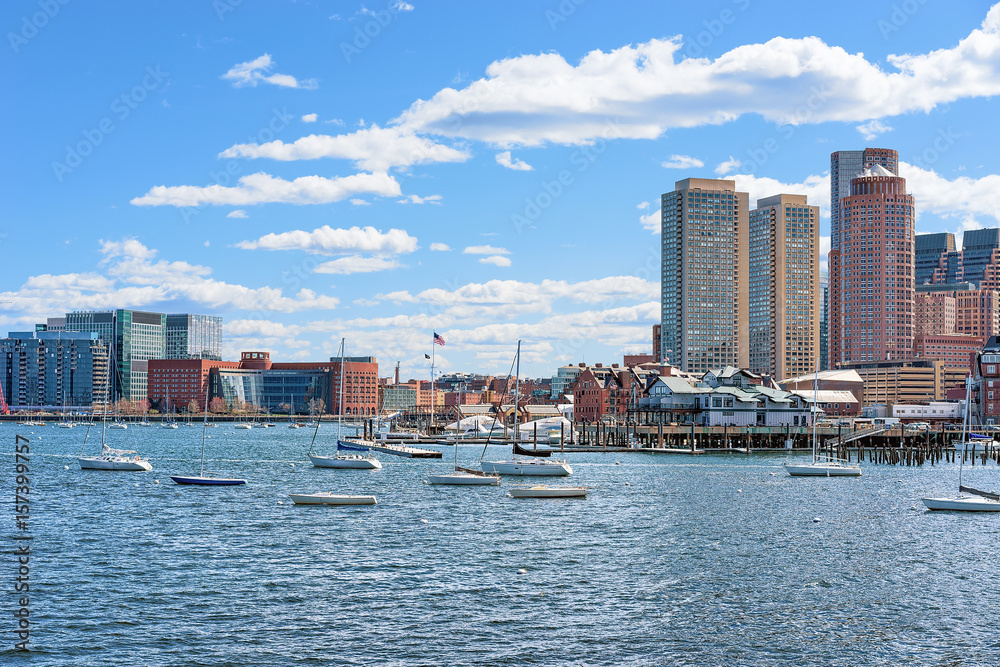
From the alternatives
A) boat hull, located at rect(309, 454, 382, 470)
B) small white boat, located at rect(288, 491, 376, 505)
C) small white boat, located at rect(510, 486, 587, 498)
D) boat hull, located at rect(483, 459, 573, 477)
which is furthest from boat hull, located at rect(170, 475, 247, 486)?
small white boat, located at rect(510, 486, 587, 498)

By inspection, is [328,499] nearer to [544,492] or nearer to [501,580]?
[544,492]

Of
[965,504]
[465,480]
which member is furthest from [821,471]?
[465,480]

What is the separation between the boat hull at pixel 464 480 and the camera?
94.0 m

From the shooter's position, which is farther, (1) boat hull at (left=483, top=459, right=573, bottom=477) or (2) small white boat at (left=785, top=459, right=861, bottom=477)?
(2) small white boat at (left=785, top=459, right=861, bottom=477)

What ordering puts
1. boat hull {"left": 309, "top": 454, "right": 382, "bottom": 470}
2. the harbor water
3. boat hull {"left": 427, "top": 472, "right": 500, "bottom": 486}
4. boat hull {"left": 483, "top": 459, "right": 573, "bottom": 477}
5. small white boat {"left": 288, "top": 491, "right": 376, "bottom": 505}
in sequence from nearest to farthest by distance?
the harbor water → small white boat {"left": 288, "top": 491, "right": 376, "bottom": 505} → boat hull {"left": 427, "top": 472, "right": 500, "bottom": 486} → boat hull {"left": 483, "top": 459, "right": 573, "bottom": 477} → boat hull {"left": 309, "top": 454, "right": 382, "bottom": 470}

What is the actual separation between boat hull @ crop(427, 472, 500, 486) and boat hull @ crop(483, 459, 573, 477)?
9.87 meters

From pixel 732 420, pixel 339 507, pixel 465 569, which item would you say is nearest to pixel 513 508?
pixel 339 507

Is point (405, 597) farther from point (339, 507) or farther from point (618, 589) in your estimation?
point (339, 507)

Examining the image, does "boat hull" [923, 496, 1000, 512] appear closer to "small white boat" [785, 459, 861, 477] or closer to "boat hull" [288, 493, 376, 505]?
"small white boat" [785, 459, 861, 477]

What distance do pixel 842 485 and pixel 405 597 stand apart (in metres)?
67.3

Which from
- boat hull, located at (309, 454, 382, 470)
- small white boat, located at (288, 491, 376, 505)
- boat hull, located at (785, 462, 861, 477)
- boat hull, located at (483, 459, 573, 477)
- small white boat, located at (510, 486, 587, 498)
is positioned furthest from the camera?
boat hull, located at (309, 454, 382, 470)

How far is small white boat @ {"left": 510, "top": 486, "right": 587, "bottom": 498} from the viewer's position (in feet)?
274

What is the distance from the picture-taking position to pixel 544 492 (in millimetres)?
83812

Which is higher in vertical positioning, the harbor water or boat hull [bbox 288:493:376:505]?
boat hull [bbox 288:493:376:505]
